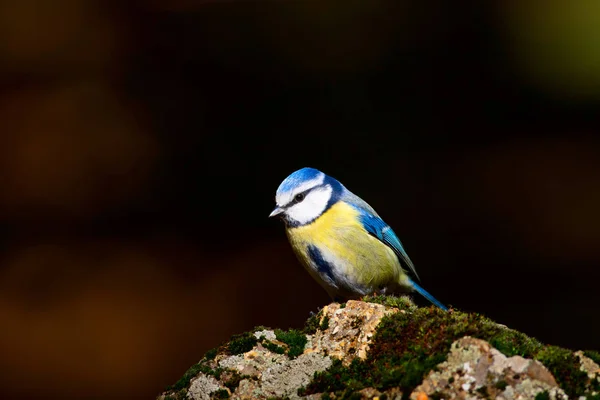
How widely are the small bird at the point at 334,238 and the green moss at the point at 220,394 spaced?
1.14 meters

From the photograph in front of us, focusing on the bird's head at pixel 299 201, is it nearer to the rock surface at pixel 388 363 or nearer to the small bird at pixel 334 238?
the small bird at pixel 334 238

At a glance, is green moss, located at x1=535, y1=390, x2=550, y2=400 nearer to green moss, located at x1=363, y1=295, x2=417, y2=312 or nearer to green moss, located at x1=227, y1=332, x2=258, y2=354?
green moss, located at x1=363, y1=295, x2=417, y2=312

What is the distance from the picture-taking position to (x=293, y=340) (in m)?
2.52

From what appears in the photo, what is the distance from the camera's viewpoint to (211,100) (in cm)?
571

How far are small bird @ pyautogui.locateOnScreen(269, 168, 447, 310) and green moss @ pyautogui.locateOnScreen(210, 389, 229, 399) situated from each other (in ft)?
3.74

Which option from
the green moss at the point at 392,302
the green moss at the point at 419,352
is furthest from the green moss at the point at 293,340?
the green moss at the point at 392,302

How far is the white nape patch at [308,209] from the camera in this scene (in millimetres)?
3406

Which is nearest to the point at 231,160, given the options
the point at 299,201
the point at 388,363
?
the point at 299,201

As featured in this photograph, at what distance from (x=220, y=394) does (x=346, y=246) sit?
124 centimetres

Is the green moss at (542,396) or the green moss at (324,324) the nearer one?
the green moss at (542,396)

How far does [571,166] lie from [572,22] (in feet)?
3.88

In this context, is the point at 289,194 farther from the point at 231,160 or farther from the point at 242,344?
the point at 231,160

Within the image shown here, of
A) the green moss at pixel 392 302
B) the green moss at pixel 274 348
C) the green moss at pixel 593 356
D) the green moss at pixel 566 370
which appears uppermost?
the green moss at pixel 274 348

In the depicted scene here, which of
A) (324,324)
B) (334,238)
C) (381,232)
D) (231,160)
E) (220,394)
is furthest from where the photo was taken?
(231,160)
